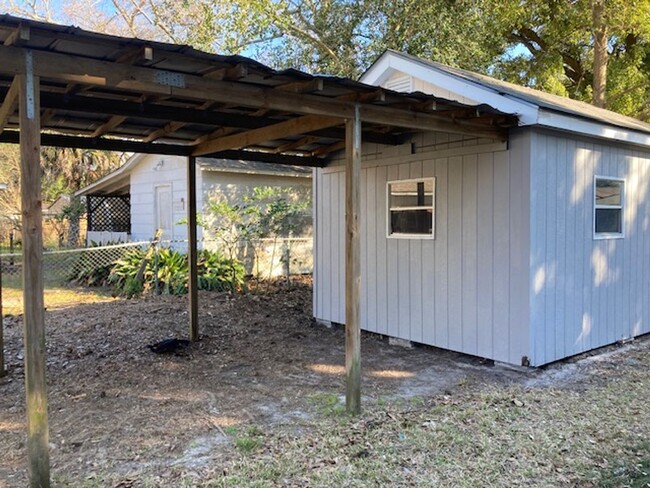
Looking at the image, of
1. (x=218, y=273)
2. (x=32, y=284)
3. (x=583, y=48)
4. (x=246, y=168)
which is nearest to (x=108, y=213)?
(x=246, y=168)

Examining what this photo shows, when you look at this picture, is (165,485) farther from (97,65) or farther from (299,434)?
(97,65)

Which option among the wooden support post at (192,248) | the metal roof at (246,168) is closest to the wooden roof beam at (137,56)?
the wooden support post at (192,248)

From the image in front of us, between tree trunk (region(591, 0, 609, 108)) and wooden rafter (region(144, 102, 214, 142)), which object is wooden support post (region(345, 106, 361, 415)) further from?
tree trunk (region(591, 0, 609, 108))

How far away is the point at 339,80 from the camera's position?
370cm

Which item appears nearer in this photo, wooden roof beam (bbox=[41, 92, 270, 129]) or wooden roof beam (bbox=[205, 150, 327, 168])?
wooden roof beam (bbox=[41, 92, 270, 129])

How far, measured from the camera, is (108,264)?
1177 cm

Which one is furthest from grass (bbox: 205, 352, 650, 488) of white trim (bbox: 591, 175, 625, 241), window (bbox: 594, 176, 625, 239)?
window (bbox: 594, 176, 625, 239)

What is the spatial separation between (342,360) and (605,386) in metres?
2.67

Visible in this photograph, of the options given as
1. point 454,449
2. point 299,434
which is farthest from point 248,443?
point 454,449

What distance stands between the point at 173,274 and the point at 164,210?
12.7 ft

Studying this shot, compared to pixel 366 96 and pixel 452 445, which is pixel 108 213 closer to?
pixel 366 96

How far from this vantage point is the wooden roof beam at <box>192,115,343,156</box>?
4.48 m

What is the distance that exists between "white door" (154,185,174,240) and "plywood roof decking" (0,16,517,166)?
7264mm

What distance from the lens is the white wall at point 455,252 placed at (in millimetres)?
5477
